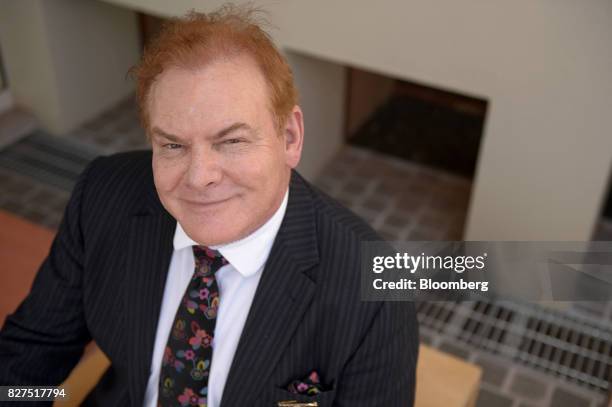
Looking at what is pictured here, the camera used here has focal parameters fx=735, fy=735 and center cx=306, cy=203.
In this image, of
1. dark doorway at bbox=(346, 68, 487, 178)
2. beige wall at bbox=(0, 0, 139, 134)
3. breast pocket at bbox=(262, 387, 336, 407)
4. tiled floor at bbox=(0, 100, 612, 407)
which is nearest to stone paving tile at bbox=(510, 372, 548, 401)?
tiled floor at bbox=(0, 100, 612, 407)

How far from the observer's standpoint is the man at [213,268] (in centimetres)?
139

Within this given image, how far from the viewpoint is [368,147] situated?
5.07 m

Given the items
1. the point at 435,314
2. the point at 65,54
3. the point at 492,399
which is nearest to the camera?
the point at 492,399

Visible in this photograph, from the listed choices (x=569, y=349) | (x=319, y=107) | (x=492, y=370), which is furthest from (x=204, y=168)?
(x=319, y=107)

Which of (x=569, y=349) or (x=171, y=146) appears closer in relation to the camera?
(x=171, y=146)

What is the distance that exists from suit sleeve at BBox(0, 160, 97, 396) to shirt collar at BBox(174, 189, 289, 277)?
404 mm

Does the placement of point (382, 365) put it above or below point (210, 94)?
below

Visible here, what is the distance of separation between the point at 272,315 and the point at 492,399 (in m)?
1.98

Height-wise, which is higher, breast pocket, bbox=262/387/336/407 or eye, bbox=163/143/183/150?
eye, bbox=163/143/183/150

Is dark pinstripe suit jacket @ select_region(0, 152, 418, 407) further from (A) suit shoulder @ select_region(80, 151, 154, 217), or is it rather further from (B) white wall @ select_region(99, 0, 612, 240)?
(B) white wall @ select_region(99, 0, 612, 240)

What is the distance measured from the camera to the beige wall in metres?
4.56

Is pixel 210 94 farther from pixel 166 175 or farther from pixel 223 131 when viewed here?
pixel 166 175

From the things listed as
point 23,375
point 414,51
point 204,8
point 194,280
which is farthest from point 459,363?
point 204,8

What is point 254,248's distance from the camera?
64.1 inches
